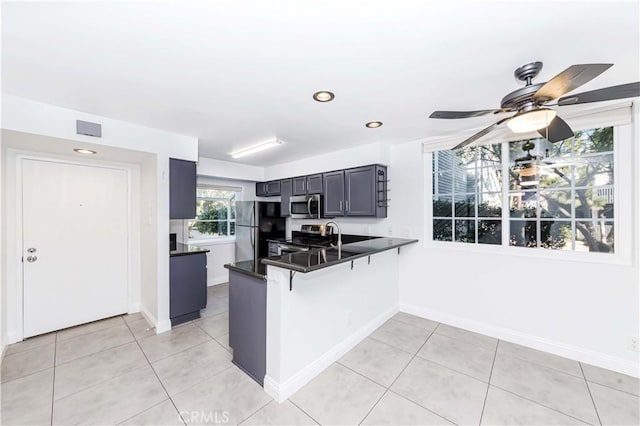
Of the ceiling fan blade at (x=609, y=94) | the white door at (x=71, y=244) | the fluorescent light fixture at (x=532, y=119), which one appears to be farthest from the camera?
the white door at (x=71, y=244)

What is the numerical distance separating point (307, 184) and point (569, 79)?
3.49 m

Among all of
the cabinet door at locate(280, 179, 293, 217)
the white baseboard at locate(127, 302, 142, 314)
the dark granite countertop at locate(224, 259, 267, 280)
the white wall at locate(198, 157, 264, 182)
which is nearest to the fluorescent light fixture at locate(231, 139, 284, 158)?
the white wall at locate(198, 157, 264, 182)

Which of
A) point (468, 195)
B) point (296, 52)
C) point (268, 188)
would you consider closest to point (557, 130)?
point (468, 195)

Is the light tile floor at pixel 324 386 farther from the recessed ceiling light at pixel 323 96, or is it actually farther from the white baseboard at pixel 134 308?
the recessed ceiling light at pixel 323 96

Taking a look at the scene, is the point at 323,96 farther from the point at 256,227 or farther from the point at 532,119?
the point at 256,227

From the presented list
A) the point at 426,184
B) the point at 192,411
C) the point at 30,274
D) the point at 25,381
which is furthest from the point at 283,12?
the point at 30,274

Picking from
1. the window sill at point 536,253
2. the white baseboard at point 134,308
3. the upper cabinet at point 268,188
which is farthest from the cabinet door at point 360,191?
the white baseboard at point 134,308

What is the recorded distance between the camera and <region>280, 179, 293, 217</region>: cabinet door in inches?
188

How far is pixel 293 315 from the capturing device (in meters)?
2.05

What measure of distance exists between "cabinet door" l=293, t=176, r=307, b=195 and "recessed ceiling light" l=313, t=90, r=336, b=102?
7.49ft

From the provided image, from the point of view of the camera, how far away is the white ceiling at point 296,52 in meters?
1.26

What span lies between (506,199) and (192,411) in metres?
3.58

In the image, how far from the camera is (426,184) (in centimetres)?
347

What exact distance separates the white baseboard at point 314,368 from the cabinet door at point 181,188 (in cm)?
218
